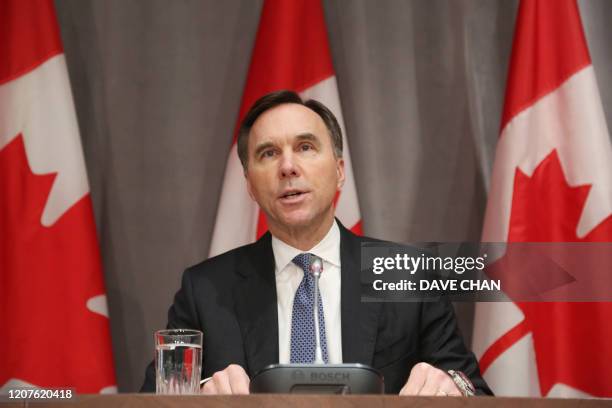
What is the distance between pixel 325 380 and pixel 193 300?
1.07m

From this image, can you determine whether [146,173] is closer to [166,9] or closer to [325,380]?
[166,9]

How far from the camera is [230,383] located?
5.34 feet

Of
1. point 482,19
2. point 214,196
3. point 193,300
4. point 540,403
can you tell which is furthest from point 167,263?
point 540,403

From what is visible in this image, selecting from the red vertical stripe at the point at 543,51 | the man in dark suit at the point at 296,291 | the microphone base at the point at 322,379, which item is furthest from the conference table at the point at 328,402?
the red vertical stripe at the point at 543,51

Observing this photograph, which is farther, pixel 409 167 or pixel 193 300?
pixel 409 167

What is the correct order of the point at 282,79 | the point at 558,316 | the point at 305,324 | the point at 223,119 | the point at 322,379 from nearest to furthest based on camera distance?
the point at 322,379 < the point at 305,324 < the point at 558,316 < the point at 282,79 < the point at 223,119

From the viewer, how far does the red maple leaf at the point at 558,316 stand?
8.78 feet

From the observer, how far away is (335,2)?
10.9 ft

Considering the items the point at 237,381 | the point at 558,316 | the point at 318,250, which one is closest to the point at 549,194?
the point at 558,316

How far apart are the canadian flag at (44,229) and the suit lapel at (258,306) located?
2.52 ft

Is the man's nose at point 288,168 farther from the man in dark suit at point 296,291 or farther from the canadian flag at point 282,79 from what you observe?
the canadian flag at point 282,79

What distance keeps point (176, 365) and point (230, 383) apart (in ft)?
0.50

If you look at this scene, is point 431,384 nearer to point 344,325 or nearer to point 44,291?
point 344,325

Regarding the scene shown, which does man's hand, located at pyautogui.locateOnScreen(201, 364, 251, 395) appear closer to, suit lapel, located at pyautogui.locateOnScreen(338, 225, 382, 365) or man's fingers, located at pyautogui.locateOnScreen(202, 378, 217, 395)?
man's fingers, located at pyautogui.locateOnScreen(202, 378, 217, 395)
